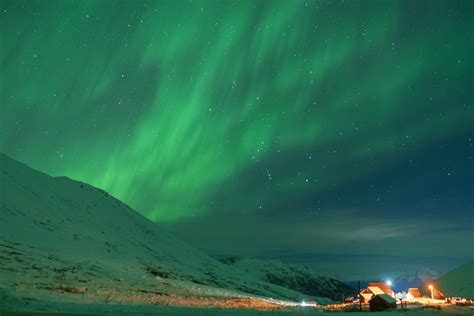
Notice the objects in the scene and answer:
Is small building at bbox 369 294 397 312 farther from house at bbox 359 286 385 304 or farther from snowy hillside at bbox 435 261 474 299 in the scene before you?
snowy hillside at bbox 435 261 474 299

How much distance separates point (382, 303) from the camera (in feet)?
201

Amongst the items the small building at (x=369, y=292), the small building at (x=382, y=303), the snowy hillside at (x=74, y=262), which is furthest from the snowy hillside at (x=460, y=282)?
the small building at (x=382, y=303)

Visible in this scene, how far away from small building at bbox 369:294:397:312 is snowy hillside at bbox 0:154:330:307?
1096 inches

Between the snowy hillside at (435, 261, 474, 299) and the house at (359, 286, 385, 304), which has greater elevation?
the snowy hillside at (435, 261, 474, 299)

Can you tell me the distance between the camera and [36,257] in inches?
3735

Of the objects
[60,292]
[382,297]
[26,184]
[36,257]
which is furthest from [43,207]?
[382,297]

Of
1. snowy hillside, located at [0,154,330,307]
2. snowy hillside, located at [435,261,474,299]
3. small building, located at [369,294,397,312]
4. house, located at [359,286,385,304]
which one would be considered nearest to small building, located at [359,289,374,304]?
house, located at [359,286,385,304]

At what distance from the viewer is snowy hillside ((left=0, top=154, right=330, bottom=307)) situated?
61969 mm

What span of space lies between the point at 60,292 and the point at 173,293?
82.2ft

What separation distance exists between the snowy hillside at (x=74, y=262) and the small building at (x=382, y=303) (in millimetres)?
27833

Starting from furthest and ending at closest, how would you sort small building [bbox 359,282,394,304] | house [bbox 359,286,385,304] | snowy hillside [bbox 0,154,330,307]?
1. house [bbox 359,286,385,304]
2. small building [bbox 359,282,394,304]
3. snowy hillside [bbox 0,154,330,307]

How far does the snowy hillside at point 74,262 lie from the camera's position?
61969 mm

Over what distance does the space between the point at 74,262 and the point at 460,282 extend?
10675 cm

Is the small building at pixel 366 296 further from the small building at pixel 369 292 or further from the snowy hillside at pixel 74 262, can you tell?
the snowy hillside at pixel 74 262
